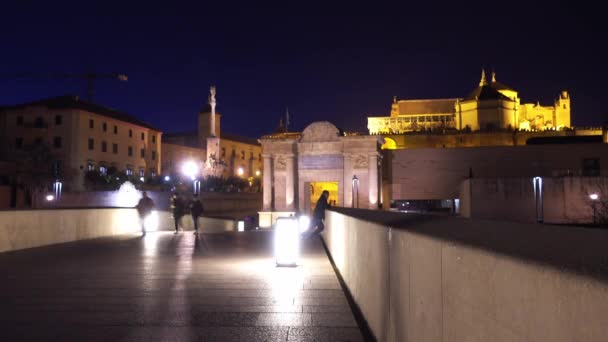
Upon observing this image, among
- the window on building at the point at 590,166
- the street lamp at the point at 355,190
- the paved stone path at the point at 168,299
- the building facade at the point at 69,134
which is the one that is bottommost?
the paved stone path at the point at 168,299

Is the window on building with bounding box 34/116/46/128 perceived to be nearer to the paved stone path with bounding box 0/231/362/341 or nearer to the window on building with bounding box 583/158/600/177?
the window on building with bounding box 583/158/600/177

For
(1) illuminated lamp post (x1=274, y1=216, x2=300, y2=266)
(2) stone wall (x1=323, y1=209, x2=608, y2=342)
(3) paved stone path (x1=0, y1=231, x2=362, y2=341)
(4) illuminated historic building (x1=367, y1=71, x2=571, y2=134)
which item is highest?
(4) illuminated historic building (x1=367, y1=71, x2=571, y2=134)

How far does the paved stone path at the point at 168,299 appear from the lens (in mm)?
6977

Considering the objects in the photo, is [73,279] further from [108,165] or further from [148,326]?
[108,165]

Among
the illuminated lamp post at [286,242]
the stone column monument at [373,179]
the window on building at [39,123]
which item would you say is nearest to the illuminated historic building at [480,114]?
the window on building at [39,123]

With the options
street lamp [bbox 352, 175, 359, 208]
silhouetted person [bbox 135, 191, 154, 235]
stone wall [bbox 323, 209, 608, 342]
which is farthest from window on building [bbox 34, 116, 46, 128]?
stone wall [bbox 323, 209, 608, 342]

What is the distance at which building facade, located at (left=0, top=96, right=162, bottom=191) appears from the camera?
237ft

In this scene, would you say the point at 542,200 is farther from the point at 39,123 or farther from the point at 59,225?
the point at 39,123

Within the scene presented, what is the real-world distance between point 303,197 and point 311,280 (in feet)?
107

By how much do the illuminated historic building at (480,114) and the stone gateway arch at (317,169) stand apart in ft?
193

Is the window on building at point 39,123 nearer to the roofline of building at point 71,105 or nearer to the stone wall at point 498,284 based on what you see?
the roofline of building at point 71,105

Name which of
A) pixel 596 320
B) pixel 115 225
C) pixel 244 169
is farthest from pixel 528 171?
pixel 244 169

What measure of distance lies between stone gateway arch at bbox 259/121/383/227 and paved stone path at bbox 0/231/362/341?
91.3ft

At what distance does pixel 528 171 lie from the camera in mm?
58094
